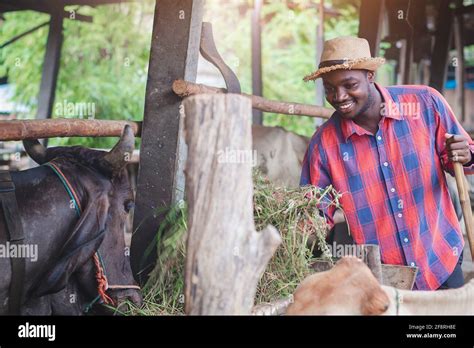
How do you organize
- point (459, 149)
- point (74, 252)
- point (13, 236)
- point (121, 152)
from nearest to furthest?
1. point (13, 236)
2. point (74, 252)
3. point (121, 152)
4. point (459, 149)

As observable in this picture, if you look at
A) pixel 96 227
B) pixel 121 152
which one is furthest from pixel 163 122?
pixel 96 227

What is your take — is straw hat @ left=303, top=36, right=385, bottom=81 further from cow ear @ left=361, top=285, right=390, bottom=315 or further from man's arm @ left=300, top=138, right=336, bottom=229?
cow ear @ left=361, top=285, right=390, bottom=315

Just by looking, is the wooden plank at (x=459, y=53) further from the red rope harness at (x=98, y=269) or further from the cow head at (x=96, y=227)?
the red rope harness at (x=98, y=269)

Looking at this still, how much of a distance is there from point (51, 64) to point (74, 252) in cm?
528

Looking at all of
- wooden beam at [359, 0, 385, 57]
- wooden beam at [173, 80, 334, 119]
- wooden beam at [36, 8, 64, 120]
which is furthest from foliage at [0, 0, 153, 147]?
wooden beam at [173, 80, 334, 119]

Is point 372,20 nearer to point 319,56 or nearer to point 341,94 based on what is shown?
point 319,56

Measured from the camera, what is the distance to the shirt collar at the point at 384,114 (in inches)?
142

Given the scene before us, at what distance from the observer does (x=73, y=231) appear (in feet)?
9.85
